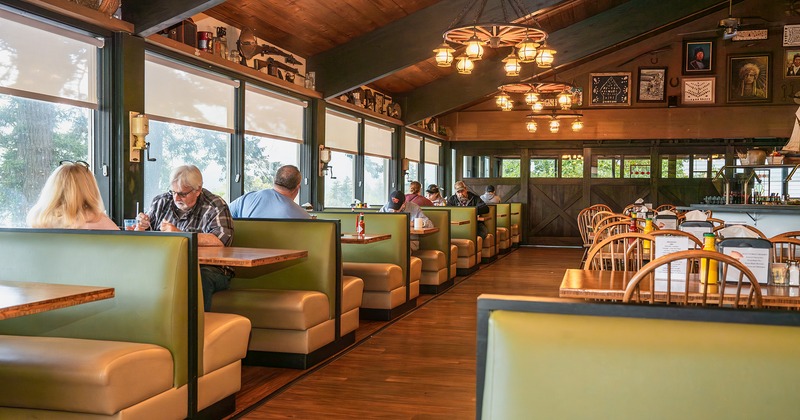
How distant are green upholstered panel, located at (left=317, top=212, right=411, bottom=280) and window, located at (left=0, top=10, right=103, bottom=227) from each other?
228 centimetres

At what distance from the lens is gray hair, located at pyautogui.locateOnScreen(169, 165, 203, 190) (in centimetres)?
441

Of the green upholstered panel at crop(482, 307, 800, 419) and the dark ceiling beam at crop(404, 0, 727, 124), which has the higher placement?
the dark ceiling beam at crop(404, 0, 727, 124)

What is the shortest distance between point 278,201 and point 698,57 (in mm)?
12146

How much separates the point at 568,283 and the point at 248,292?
237 cm

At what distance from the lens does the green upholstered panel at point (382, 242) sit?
670 cm

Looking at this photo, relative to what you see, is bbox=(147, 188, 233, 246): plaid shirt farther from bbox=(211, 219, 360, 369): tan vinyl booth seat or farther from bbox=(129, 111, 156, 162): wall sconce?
bbox=(129, 111, 156, 162): wall sconce

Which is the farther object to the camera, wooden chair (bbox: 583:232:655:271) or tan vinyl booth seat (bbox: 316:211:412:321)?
tan vinyl booth seat (bbox: 316:211:412:321)

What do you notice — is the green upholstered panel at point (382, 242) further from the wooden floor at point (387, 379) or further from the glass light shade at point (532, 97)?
the glass light shade at point (532, 97)

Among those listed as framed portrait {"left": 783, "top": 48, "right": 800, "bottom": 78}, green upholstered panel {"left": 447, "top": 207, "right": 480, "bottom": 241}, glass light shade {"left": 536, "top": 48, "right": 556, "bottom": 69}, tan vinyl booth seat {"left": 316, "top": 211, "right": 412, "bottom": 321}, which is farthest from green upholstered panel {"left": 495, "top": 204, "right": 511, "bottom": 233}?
tan vinyl booth seat {"left": 316, "top": 211, "right": 412, "bottom": 321}

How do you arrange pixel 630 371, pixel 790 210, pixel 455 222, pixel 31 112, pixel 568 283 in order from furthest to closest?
1. pixel 455 222
2. pixel 790 210
3. pixel 31 112
4. pixel 568 283
5. pixel 630 371

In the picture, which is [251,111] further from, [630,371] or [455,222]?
[630,371]

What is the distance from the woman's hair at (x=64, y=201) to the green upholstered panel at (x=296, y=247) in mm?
1412

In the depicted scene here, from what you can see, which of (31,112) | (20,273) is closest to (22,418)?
(20,273)

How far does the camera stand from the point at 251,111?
26.6ft
